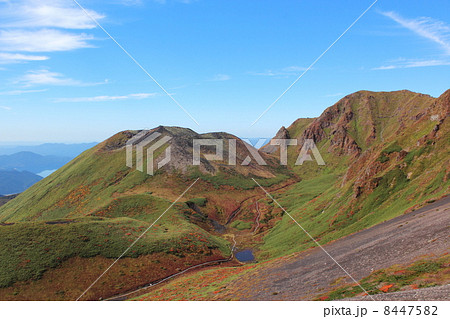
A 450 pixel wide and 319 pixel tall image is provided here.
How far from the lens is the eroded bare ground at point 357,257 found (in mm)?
25781

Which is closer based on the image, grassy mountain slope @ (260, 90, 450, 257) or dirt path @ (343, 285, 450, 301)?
dirt path @ (343, 285, 450, 301)

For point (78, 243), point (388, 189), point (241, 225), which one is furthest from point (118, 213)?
point (388, 189)

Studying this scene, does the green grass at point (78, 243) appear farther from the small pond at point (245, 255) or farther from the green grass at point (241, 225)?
the green grass at point (241, 225)

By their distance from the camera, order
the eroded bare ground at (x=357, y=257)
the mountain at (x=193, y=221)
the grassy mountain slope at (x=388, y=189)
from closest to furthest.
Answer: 1. the eroded bare ground at (x=357, y=257)
2. the mountain at (x=193, y=221)
3. the grassy mountain slope at (x=388, y=189)

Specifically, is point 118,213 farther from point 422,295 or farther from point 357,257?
point 422,295

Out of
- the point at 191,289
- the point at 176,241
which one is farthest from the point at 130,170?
the point at 191,289

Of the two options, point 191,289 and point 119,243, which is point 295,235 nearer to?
point 191,289

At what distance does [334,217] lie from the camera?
51.5 m

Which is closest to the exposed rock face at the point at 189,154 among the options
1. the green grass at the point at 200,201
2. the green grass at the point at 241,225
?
the green grass at the point at 200,201

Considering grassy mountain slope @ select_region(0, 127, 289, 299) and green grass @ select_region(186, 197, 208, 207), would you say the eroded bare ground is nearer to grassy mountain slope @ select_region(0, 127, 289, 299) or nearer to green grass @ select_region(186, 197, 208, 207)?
grassy mountain slope @ select_region(0, 127, 289, 299)

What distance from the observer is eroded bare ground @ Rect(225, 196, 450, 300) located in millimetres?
25781

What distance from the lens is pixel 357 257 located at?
1196 inches

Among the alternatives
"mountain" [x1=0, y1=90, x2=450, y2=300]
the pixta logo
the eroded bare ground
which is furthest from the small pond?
the pixta logo

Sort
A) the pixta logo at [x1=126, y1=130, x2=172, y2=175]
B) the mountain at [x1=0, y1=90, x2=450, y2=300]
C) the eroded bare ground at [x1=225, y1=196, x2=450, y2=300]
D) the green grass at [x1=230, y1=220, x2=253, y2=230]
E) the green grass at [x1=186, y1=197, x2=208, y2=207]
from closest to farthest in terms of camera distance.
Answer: the eroded bare ground at [x1=225, y1=196, x2=450, y2=300]
the mountain at [x1=0, y1=90, x2=450, y2=300]
the green grass at [x1=230, y1=220, x2=253, y2=230]
the green grass at [x1=186, y1=197, x2=208, y2=207]
the pixta logo at [x1=126, y1=130, x2=172, y2=175]
